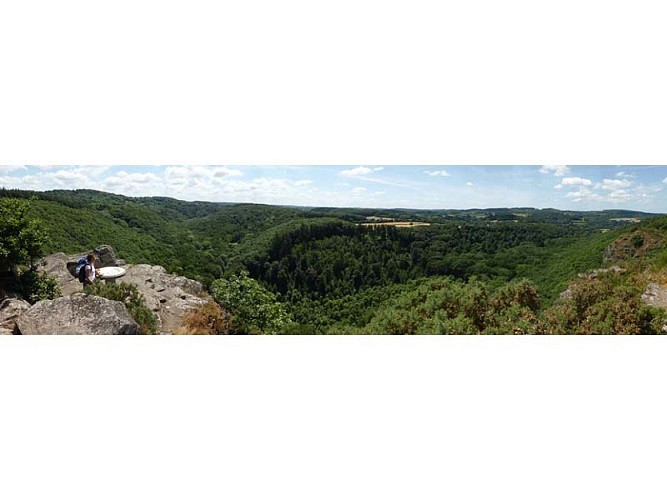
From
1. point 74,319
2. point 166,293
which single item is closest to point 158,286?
point 166,293

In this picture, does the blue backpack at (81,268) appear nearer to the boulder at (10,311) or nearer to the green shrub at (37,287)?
the green shrub at (37,287)

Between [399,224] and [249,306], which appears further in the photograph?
[399,224]

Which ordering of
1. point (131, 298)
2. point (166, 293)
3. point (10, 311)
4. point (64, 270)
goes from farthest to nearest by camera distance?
1. point (166, 293)
2. point (64, 270)
3. point (131, 298)
4. point (10, 311)

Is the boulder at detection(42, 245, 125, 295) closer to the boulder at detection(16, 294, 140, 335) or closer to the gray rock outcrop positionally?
the gray rock outcrop

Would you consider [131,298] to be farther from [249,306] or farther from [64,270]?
[249,306]

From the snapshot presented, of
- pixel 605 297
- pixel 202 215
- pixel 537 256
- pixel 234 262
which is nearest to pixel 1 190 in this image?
pixel 202 215

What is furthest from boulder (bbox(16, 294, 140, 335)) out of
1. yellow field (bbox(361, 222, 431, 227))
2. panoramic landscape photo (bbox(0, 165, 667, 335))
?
yellow field (bbox(361, 222, 431, 227))

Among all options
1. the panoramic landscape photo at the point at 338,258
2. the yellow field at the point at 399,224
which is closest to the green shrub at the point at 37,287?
the panoramic landscape photo at the point at 338,258
